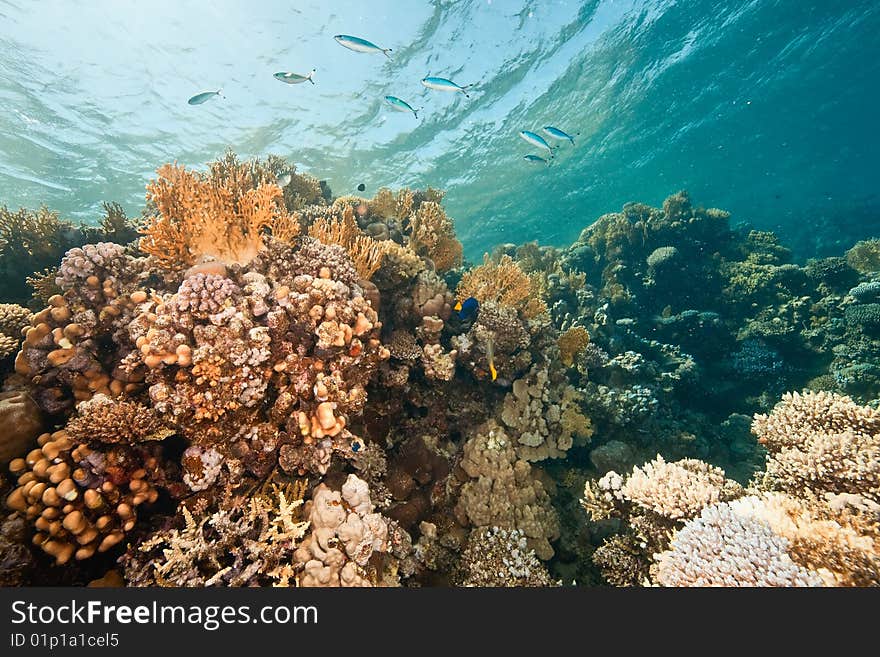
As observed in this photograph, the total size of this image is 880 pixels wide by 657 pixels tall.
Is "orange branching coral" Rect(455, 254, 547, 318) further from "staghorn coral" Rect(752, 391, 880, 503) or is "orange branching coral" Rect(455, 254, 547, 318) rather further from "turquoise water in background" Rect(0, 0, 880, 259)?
"turquoise water in background" Rect(0, 0, 880, 259)

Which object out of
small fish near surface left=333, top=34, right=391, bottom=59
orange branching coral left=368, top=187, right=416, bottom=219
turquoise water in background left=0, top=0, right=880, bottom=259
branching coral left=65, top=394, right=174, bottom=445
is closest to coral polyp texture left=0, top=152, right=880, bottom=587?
branching coral left=65, top=394, right=174, bottom=445

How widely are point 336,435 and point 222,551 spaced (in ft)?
4.05

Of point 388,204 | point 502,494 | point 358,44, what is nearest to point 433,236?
point 388,204

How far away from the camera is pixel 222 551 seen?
8.79 feet

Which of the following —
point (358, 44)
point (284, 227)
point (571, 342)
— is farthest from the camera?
point (571, 342)

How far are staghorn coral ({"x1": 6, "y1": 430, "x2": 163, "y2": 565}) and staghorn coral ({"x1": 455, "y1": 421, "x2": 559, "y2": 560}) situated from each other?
3.75 m

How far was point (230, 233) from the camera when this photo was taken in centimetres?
400

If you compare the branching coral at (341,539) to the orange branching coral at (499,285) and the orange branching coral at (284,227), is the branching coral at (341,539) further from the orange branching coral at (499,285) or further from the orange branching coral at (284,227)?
the orange branching coral at (499,285)

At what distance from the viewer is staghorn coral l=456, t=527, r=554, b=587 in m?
4.30

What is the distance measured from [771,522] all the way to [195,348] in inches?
219

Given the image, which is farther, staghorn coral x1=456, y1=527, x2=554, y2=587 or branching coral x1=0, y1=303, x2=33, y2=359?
staghorn coral x1=456, y1=527, x2=554, y2=587

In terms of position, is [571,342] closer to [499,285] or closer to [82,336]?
[499,285]

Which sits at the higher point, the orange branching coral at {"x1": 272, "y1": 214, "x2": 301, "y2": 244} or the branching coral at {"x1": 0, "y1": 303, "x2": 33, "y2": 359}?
the orange branching coral at {"x1": 272, "y1": 214, "x2": 301, "y2": 244}

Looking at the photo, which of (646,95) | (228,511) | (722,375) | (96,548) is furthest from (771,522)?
(646,95)
